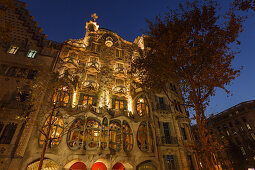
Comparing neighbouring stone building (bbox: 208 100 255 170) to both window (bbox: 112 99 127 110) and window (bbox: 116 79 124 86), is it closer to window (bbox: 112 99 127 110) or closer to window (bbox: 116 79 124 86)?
window (bbox: 112 99 127 110)

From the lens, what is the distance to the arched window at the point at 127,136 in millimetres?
18109

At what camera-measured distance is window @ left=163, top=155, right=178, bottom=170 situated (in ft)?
60.8

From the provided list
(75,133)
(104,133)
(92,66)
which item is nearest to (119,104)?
(104,133)

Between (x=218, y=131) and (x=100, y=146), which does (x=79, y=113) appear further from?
(x=218, y=131)

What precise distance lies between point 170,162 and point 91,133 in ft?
39.0

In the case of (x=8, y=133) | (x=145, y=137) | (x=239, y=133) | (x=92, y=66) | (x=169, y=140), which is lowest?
(x=169, y=140)

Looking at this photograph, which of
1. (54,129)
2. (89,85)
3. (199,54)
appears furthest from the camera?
(89,85)

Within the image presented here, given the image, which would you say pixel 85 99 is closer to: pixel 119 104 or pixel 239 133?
pixel 119 104

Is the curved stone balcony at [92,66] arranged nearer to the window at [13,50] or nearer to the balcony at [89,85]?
the balcony at [89,85]

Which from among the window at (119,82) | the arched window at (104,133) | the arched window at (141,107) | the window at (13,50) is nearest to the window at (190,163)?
the arched window at (141,107)

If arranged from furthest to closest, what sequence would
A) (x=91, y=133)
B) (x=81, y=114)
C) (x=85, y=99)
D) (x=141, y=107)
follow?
(x=141, y=107)
(x=85, y=99)
(x=81, y=114)
(x=91, y=133)

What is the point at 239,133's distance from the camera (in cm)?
4897

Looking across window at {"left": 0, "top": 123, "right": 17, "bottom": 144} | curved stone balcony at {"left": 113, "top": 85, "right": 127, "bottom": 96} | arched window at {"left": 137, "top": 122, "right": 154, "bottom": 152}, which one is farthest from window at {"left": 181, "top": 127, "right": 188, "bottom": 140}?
window at {"left": 0, "top": 123, "right": 17, "bottom": 144}

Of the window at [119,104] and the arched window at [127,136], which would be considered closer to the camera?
the arched window at [127,136]
